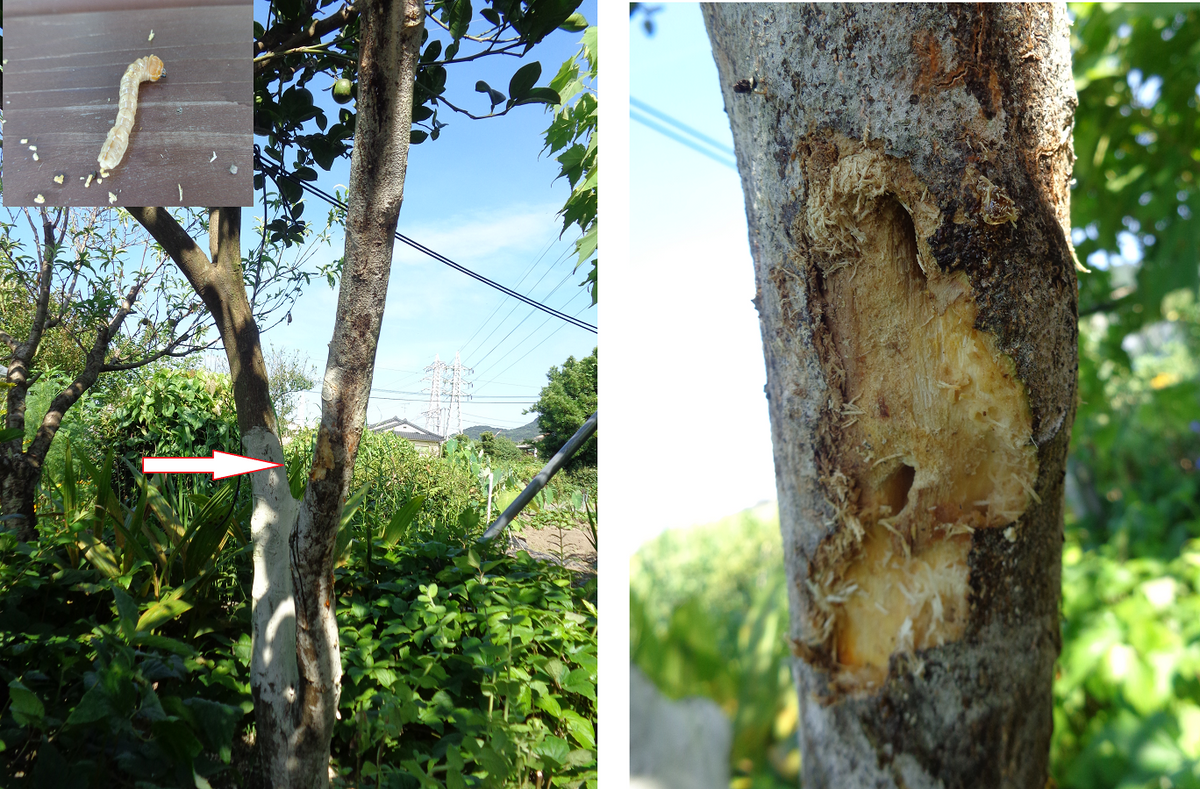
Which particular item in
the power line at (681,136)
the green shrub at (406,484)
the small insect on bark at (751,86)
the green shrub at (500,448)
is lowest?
the green shrub at (406,484)

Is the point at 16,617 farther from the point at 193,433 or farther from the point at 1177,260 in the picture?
the point at 1177,260

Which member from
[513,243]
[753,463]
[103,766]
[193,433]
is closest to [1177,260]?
[753,463]

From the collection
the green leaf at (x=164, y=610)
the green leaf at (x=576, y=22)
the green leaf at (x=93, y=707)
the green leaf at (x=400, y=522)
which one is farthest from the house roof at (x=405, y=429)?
the green leaf at (x=576, y=22)

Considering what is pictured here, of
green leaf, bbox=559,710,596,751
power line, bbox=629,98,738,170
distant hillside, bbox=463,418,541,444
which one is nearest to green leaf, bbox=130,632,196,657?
green leaf, bbox=559,710,596,751

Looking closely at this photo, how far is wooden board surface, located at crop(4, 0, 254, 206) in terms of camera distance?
78cm

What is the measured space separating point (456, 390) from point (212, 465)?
0.46 m

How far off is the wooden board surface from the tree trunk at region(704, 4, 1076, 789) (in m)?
0.73

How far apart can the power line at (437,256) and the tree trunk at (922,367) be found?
0.75 meters

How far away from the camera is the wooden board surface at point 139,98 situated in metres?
0.78

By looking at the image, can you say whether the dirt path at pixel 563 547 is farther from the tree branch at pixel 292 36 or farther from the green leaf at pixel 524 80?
the tree branch at pixel 292 36

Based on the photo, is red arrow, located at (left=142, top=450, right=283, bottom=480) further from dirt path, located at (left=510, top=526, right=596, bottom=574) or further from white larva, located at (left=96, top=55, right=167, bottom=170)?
dirt path, located at (left=510, top=526, right=596, bottom=574)

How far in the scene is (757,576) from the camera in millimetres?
802

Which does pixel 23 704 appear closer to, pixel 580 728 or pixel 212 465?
pixel 212 465

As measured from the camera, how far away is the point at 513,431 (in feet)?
4.04
